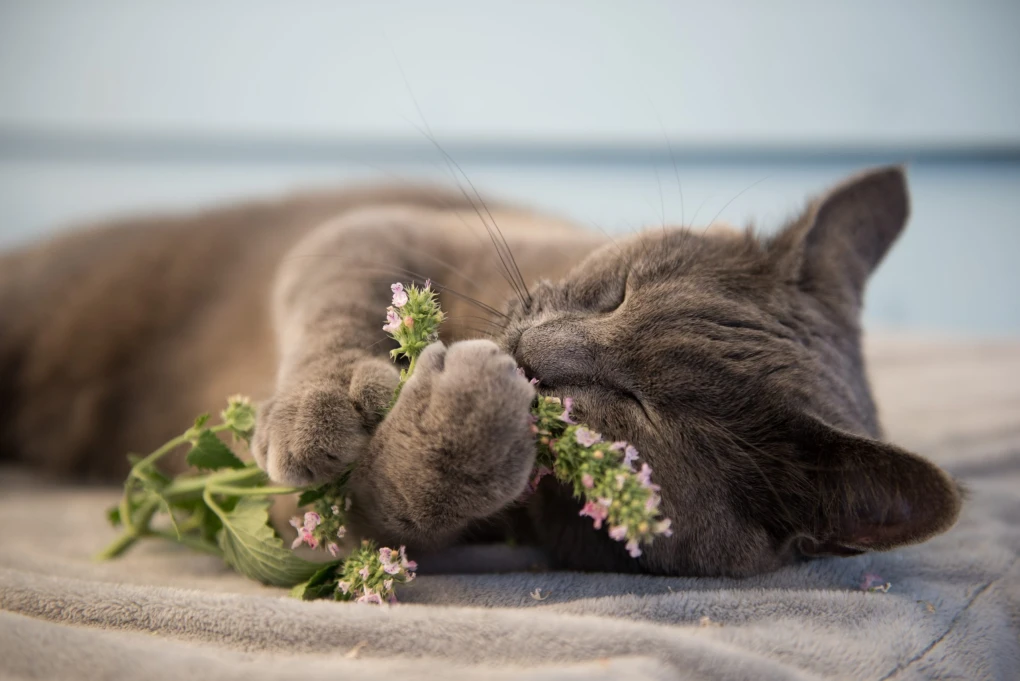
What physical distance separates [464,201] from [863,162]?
91.5 inches

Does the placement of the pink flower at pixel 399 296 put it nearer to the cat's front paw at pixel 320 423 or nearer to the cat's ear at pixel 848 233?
the cat's front paw at pixel 320 423

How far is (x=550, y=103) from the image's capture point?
3121mm

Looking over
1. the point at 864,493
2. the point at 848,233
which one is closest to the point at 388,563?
the point at 864,493

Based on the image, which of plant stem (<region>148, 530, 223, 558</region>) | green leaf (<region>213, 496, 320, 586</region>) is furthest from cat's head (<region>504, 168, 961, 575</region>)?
plant stem (<region>148, 530, 223, 558</region>)

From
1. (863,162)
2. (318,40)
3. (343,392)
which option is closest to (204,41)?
(318,40)

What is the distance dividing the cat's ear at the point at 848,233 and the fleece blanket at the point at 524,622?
1.51ft

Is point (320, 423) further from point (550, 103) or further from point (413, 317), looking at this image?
point (550, 103)

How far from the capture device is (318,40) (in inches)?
118

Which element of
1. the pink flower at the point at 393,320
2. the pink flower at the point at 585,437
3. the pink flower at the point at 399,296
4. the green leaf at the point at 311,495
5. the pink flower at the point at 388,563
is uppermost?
the pink flower at the point at 399,296

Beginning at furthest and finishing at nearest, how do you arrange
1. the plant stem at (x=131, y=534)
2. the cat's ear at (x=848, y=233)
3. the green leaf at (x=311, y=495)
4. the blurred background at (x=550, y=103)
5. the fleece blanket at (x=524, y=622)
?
the blurred background at (x=550, y=103) → the cat's ear at (x=848, y=233) → the plant stem at (x=131, y=534) → the green leaf at (x=311, y=495) → the fleece blanket at (x=524, y=622)

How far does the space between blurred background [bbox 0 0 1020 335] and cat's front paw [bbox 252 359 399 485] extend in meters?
2.05

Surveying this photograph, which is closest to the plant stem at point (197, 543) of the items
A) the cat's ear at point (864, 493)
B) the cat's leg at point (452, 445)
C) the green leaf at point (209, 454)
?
the green leaf at point (209, 454)

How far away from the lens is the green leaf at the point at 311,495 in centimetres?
94

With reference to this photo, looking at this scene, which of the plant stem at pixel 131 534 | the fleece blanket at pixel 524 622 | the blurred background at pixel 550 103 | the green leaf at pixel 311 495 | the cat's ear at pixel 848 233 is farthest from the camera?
the blurred background at pixel 550 103
